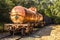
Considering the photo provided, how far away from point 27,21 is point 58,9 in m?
17.7

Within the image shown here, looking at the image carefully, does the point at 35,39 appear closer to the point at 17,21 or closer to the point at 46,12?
the point at 17,21

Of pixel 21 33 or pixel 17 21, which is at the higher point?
pixel 17 21

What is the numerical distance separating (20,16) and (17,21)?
503 mm

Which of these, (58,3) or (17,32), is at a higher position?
(58,3)

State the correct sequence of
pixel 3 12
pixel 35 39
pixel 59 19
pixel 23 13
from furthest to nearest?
pixel 59 19 → pixel 3 12 → pixel 23 13 → pixel 35 39

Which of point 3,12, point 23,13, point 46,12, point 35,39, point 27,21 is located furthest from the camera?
point 46,12

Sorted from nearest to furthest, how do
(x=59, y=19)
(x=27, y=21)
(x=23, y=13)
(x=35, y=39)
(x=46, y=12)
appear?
1. (x=35, y=39)
2. (x=23, y=13)
3. (x=27, y=21)
4. (x=59, y=19)
5. (x=46, y=12)

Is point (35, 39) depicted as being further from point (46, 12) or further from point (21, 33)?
point (46, 12)

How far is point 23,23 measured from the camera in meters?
14.7

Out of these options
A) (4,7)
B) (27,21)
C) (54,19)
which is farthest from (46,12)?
(27,21)

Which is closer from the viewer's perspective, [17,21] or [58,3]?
[17,21]

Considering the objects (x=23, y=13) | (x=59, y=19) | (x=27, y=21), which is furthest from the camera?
(x=59, y=19)

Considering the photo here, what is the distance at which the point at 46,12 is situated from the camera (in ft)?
117

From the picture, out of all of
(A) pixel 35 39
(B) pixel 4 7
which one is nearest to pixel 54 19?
(B) pixel 4 7
